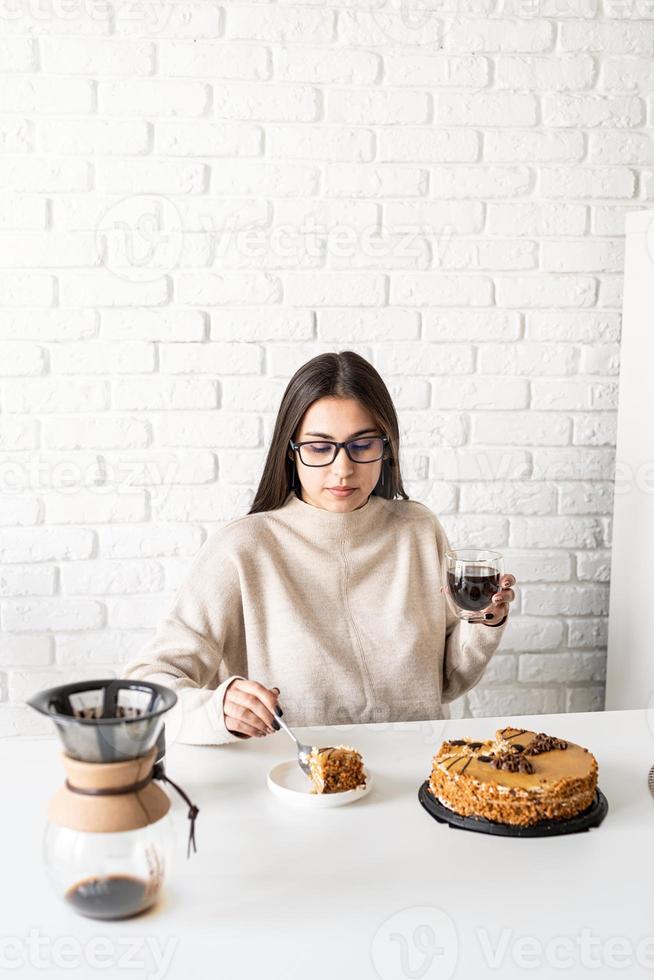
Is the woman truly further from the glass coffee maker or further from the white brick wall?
the glass coffee maker

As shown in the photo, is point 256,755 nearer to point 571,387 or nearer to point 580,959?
point 580,959

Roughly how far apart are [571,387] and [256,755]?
4.43 ft

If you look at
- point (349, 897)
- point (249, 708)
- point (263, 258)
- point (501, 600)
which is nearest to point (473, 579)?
point (501, 600)

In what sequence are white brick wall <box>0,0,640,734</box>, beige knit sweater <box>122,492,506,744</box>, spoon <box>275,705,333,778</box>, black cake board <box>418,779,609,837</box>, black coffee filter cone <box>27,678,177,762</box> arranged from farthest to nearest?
white brick wall <box>0,0,640,734</box>
beige knit sweater <box>122,492,506,744</box>
spoon <box>275,705,333,778</box>
black cake board <box>418,779,609,837</box>
black coffee filter cone <box>27,678,177,762</box>

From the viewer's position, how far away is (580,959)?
2.74 ft

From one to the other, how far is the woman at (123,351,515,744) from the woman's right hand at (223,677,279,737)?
288mm

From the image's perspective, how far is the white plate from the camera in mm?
1095

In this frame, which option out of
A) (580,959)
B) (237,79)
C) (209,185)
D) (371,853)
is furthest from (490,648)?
(237,79)

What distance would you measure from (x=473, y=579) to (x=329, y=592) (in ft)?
1.45

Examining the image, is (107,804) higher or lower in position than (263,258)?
lower

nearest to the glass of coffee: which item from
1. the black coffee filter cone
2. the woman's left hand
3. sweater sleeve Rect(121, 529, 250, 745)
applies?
the woman's left hand

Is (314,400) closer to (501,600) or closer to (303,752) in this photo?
(501,600)

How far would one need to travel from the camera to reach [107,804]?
79 cm

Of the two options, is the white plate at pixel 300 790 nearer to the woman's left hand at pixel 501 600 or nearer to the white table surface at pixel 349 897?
the white table surface at pixel 349 897
